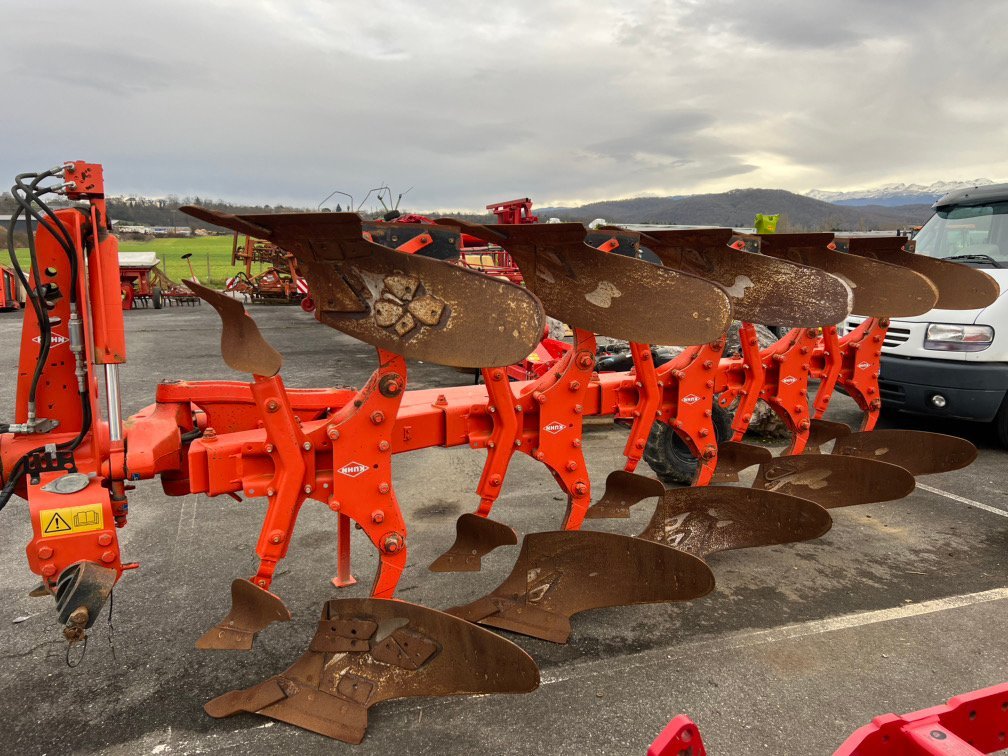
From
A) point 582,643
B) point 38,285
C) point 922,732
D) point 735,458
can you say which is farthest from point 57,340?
point 735,458

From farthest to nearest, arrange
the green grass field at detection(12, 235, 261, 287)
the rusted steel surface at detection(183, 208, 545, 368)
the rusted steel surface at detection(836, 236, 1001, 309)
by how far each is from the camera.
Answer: the green grass field at detection(12, 235, 261, 287) → the rusted steel surface at detection(836, 236, 1001, 309) → the rusted steel surface at detection(183, 208, 545, 368)

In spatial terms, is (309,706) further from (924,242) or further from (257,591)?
(924,242)

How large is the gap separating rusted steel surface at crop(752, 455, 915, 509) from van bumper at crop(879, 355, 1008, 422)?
2.02 meters

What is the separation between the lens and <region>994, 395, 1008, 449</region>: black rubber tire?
17.8 feet

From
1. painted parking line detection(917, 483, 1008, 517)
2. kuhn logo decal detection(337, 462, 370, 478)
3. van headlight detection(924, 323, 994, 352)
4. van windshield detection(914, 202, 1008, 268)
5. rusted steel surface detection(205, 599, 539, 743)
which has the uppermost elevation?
van windshield detection(914, 202, 1008, 268)

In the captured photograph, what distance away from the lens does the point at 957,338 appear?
5.22m

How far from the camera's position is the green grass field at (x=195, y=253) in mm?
39000

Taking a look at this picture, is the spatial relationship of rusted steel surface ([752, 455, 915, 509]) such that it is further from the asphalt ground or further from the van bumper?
the van bumper

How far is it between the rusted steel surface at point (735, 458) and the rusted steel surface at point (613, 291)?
54.6 inches

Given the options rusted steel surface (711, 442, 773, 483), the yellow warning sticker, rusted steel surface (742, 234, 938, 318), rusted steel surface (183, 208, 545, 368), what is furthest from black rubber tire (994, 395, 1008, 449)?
the yellow warning sticker

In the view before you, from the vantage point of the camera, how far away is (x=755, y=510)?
11.3ft

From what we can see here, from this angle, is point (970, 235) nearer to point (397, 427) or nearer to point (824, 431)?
point (824, 431)

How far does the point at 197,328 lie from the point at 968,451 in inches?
673

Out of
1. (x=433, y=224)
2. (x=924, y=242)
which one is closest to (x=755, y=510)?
(x=433, y=224)
